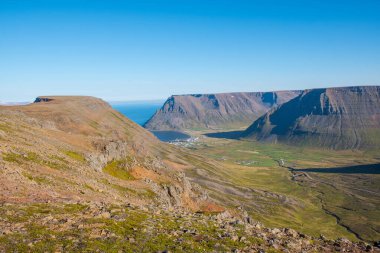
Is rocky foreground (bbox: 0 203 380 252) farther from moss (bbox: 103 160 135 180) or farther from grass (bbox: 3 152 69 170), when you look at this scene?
moss (bbox: 103 160 135 180)

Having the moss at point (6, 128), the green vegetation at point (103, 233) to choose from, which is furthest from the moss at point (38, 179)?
the moss at point (6, 128)

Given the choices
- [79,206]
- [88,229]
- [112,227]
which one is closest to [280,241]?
[112,227]

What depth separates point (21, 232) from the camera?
28922 millimetres

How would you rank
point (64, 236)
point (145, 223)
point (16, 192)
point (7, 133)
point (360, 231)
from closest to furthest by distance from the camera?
1. point (64, 236)
2. point (145, 223)
3. point (16, 192)
4. point (7, 133)
5. point (360, 231)

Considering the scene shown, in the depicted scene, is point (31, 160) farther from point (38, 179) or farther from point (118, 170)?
point (118, 170)

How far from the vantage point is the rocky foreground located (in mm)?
28594

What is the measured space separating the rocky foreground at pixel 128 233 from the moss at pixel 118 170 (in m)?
41.4

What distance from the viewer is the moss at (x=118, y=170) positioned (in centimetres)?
8423

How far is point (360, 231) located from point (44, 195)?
178 meters

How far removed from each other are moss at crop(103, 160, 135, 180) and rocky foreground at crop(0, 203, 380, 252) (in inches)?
1629

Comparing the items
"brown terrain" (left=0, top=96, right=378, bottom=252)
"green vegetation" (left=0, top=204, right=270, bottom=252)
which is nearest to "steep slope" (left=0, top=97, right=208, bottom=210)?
"brown terrain" (left=0, top=96, right=378, bottom=252)

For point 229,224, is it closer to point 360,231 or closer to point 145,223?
point 145,223

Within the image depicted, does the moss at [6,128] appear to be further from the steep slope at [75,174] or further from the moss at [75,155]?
the moss at [75,155]

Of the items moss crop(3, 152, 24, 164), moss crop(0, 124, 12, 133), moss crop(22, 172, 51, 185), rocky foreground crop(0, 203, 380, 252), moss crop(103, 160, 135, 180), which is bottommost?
moss crop(103, 160, 135, 180)
